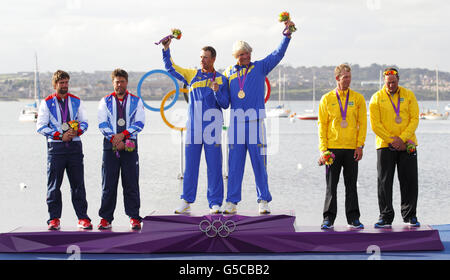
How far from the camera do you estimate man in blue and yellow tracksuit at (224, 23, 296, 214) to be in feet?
18.7

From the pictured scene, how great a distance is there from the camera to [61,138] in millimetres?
5566

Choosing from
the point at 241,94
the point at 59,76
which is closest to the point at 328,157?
the point at 241,94

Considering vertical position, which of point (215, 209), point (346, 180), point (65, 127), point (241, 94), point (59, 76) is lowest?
point (215, 209)

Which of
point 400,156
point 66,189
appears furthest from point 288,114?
point 400,156

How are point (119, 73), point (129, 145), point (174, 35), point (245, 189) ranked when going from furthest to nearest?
1. point (245, 189)
2. point (174, 35)
3. point (119, 73)
4. point (129, 145)

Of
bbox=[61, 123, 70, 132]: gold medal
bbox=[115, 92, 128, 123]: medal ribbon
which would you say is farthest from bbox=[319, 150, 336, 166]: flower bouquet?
bbox=[61, 123, 70, 132]: gold medal

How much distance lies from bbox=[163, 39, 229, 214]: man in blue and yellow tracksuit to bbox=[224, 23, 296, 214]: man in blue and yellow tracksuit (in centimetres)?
12

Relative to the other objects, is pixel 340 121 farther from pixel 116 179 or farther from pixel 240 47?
pixel 116 179

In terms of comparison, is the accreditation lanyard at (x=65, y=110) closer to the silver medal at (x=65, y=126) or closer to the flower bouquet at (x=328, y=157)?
the silver medal at (x=65, y=126)

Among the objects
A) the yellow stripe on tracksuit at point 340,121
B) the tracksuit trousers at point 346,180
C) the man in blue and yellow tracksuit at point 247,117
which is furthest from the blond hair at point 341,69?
the tracksuit trousers at point 346,180

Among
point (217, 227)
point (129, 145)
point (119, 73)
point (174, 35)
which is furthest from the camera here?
point (174, 35)

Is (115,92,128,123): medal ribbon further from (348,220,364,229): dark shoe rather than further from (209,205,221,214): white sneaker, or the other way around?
(348,220,364,229): dark shoe

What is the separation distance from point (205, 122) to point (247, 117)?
426 mm

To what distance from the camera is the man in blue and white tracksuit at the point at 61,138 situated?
5586mm
